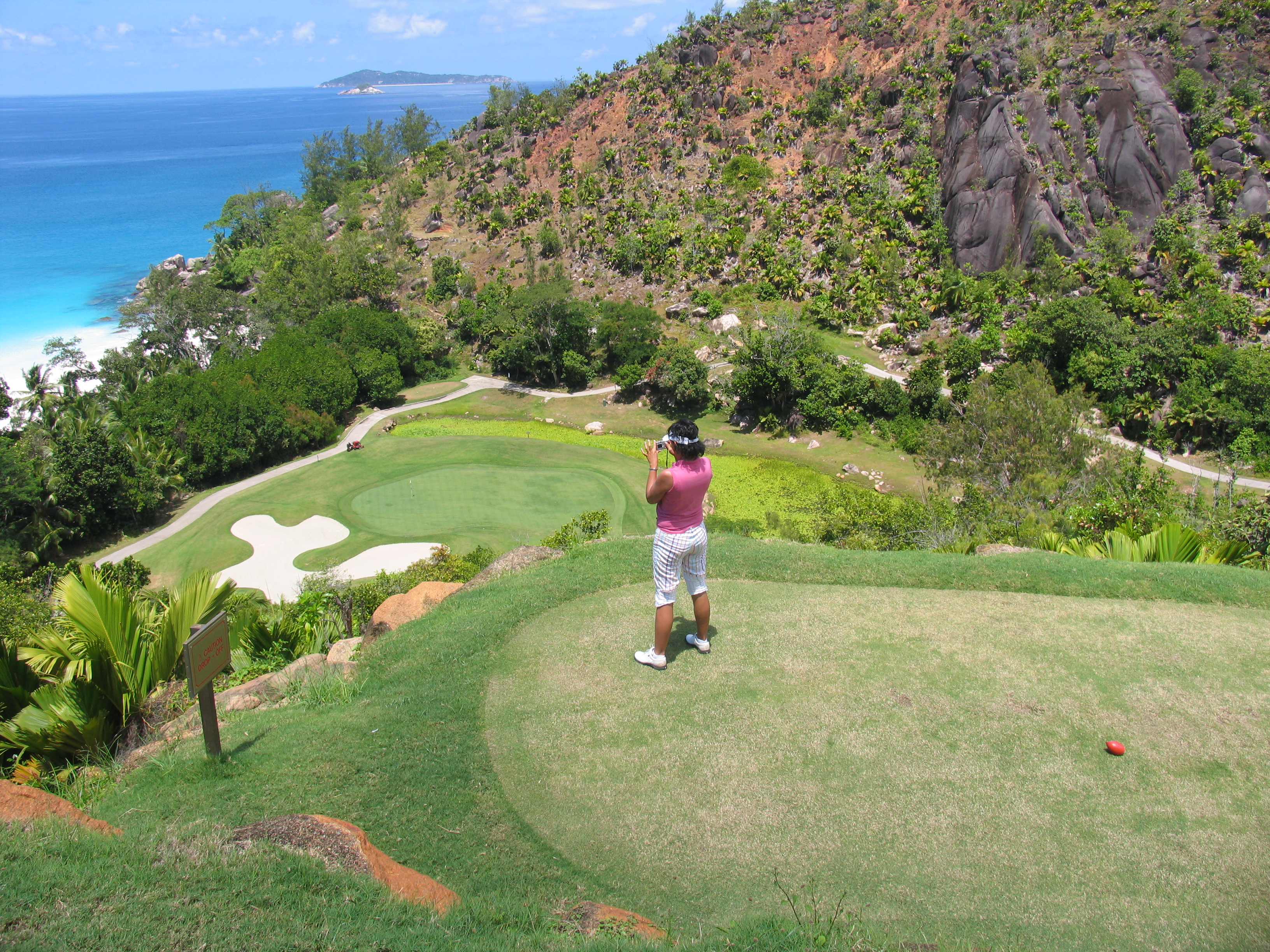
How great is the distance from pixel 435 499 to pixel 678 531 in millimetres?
24637

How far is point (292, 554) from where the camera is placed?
28.5 metres

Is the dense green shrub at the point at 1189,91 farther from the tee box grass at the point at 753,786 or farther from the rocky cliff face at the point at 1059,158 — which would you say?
the tee box grass at the point at 753,786

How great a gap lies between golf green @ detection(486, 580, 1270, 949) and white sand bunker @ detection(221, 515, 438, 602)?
17.7m

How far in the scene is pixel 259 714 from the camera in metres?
9.16

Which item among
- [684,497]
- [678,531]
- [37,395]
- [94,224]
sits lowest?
[37,395]

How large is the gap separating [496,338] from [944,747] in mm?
44316

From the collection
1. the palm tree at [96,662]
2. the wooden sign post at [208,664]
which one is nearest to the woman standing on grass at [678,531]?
the wooden sign post at [208,664]

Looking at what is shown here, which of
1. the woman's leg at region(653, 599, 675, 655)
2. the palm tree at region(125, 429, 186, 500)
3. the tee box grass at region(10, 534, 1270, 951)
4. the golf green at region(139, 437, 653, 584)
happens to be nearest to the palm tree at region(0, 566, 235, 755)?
the tee box grass at region(10, 534, 1270, 951)

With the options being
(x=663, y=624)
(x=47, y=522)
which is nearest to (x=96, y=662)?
(x=663, y=624)

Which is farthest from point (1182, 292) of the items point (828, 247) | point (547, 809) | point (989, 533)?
point (547, 809)

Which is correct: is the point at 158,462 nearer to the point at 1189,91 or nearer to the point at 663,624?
the point at 663,624

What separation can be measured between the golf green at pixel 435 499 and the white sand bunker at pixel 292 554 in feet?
1.17

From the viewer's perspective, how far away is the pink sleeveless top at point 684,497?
8664 millimetres

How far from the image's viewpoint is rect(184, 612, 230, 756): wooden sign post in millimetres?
7164
